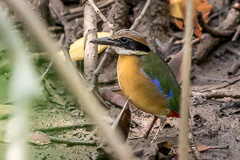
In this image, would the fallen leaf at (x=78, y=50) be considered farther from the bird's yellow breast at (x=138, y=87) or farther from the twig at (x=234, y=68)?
the twig at (x=234, y=68)

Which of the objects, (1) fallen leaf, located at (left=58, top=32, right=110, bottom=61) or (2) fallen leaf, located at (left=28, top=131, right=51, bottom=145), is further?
(1) fallen leaf, located at (left=58, top=32, right=110, bottom=61)

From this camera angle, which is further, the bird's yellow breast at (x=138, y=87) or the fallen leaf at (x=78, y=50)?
the fallen leaf at (x=78, y=50)

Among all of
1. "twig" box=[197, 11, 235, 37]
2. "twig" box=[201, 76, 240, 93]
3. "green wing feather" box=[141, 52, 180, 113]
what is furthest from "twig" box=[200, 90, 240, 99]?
"twig" box=[197, 11, 235, 37]

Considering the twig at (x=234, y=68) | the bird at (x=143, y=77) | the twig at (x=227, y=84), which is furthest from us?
the twig at (x=234, y=68)

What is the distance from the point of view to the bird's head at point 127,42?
3.83 m

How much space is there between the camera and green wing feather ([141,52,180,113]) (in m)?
3.78

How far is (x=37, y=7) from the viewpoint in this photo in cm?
536

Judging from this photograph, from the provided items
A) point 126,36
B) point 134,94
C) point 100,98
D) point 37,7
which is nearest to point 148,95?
point 134,94

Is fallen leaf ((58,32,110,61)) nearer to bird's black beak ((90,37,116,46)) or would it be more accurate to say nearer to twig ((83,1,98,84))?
twig ((83,1,98,84))

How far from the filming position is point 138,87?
3686mm

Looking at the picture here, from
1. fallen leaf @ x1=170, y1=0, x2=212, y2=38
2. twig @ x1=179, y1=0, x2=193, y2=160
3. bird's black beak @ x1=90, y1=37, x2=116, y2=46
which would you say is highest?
twig @ x1=179, y1=0, x2=193, y2=160

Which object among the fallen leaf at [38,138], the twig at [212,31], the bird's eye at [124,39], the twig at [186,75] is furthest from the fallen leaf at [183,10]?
the twig at [186,75]

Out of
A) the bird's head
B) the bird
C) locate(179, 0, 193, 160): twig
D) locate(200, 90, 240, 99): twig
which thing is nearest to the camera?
locate(179, 0, 193, 160): twig

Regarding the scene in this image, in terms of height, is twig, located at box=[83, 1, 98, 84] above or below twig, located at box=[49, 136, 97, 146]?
above
